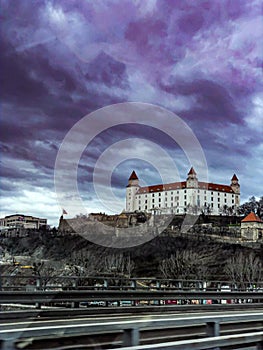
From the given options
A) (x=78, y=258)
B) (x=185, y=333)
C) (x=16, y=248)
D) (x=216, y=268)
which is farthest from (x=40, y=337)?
(x=16, y=248)

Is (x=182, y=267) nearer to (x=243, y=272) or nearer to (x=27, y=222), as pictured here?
(x=243, y=272)

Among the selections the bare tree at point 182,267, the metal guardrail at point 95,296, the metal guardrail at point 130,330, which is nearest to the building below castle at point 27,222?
the bare tree at point 182,267

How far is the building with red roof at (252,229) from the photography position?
6255 inches

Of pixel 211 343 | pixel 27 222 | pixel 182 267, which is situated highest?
pixel 27 222

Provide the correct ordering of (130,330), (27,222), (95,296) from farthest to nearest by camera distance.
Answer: (27,222) → (95,296) → (130,330)

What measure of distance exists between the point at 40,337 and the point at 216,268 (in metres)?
112

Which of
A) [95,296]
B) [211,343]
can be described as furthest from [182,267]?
[211,343]

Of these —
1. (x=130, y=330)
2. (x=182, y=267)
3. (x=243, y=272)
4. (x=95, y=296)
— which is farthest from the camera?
(x=243, y=272)

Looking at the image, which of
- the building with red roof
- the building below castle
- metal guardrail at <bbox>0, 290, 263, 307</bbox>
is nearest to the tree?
the building with red roof

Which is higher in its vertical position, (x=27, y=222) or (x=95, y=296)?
(x=27, y=222)

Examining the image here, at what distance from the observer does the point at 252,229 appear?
16212cm

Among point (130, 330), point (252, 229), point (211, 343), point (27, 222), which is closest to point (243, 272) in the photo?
point (252, 229)

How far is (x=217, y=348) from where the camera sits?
7648 millimetres

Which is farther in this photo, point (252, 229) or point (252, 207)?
point (252, 207)
